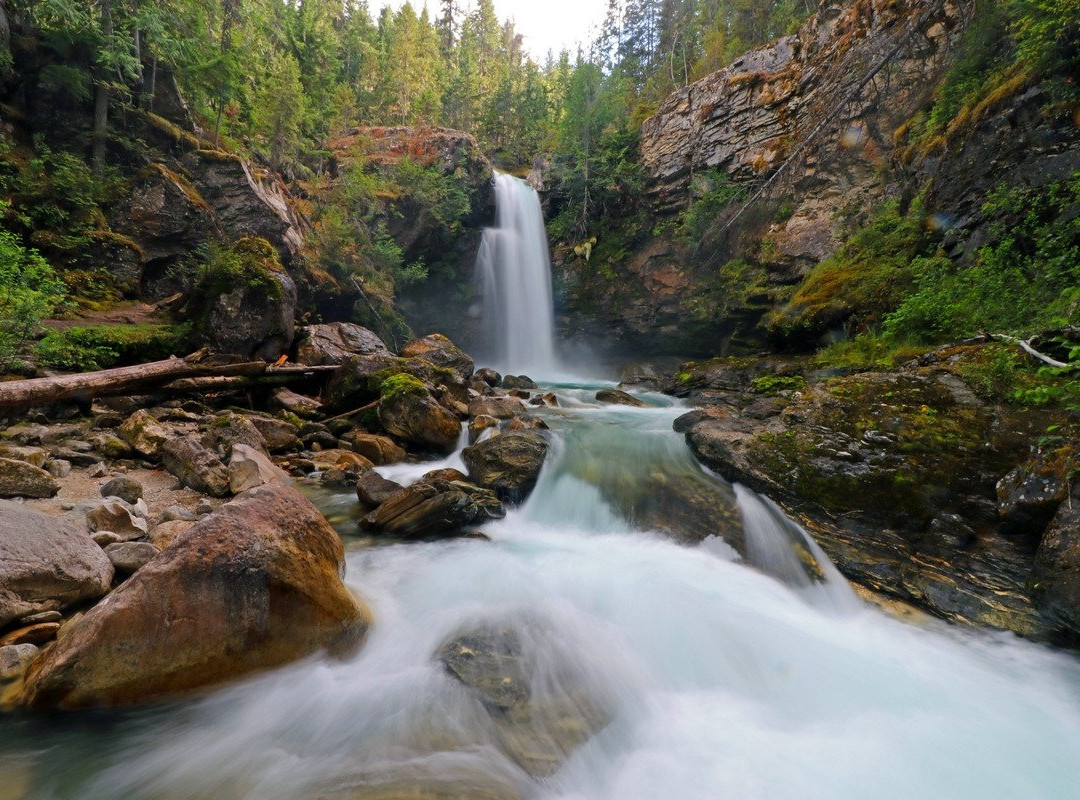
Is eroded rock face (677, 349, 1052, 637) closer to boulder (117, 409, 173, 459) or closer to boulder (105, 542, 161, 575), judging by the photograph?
boulder (105, 542, 161, 575)

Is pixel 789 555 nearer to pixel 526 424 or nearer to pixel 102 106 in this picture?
pixel 526 424

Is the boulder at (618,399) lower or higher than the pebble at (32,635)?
lower

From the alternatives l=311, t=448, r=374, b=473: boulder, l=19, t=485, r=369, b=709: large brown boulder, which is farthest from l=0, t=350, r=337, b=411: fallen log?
l=19, t=485, r=369, b=709: large brown boulder

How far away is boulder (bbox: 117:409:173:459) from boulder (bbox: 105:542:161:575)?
10.2 ft

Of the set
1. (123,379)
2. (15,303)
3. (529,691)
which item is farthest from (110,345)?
(529,691)

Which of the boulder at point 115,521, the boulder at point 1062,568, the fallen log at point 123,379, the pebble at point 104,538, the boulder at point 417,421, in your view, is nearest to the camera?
the boulder at point 1062,568

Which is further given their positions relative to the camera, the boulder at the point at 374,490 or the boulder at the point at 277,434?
the boulder at the point at 277,434

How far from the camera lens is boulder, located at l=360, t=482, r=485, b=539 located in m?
5.13

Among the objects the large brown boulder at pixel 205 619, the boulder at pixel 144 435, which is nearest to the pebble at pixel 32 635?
the large brown boulder at pixel 205 619

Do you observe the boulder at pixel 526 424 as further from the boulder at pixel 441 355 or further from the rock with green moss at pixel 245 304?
the rock with green moss at pixel 245 304

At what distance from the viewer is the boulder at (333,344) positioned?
36.1 feet

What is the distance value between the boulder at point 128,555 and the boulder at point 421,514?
7.05ft

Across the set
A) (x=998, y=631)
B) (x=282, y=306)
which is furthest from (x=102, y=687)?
(x=282, y=306)

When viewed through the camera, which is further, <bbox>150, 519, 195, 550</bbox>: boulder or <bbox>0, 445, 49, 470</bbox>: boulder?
<bbox>0, 445, 49, 470</bbox>: boulder
